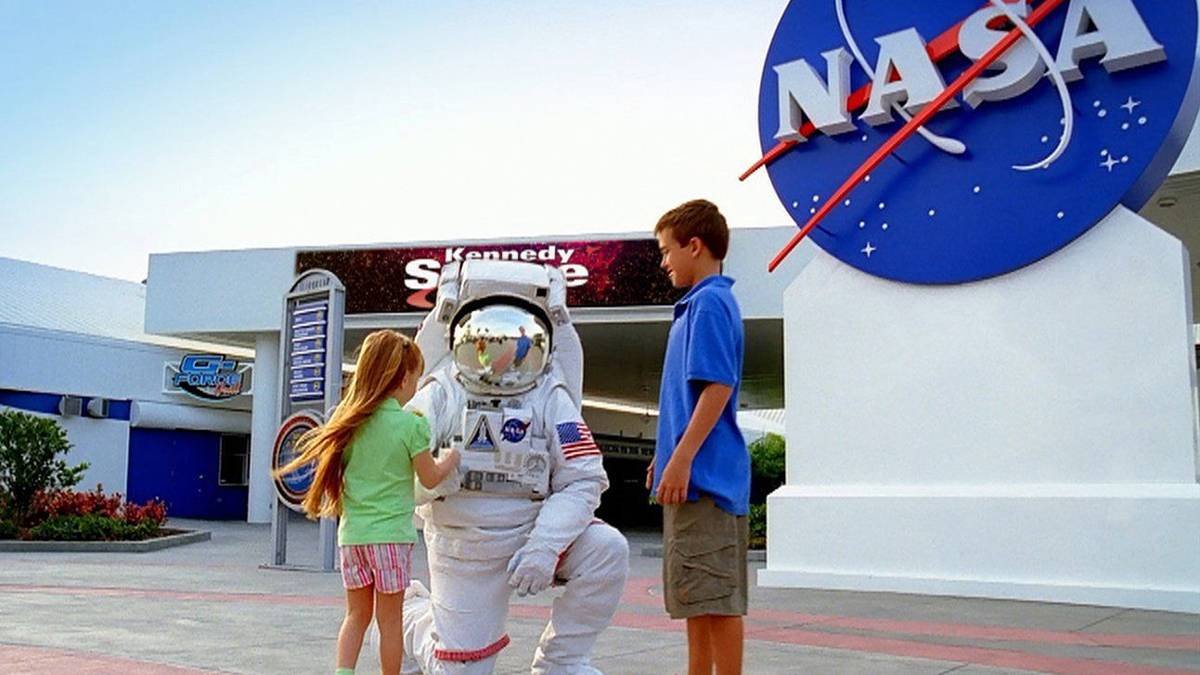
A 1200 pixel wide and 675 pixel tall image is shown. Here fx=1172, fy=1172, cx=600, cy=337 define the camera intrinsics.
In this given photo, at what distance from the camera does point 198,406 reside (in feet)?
84.8

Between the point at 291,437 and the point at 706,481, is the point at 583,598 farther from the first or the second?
the point at 291,437

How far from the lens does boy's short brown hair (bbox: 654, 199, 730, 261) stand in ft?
12.4

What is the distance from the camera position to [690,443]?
11.4 feet

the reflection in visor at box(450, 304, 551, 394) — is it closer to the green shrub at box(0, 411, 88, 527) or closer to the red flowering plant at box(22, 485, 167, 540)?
the red flowering plant at box(22, 485, 167, 540)

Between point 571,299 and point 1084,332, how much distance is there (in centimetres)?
1119

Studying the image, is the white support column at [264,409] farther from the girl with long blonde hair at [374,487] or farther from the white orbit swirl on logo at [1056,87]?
the girl with long blonde hair at [374,487]

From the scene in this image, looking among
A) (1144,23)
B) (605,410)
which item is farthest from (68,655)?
(605,410)

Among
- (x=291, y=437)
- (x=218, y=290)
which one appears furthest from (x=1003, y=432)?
(x=218, y=290)

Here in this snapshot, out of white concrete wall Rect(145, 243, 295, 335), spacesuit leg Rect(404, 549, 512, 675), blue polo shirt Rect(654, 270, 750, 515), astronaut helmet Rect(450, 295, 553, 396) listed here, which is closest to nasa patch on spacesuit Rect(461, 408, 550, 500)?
astronaut helmet Rect(450, 295, 553, 396)

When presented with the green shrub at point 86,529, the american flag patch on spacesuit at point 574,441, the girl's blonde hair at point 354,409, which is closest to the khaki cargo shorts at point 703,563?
the american flag patch on spacesuit at point 574,441

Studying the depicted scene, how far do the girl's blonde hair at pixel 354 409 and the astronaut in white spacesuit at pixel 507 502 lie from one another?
0.15m

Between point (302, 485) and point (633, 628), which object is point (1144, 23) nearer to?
point (633, 628)

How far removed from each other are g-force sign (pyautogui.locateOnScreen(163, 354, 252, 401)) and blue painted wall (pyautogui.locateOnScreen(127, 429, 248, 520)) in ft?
3.88

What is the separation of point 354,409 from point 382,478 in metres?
0.27
